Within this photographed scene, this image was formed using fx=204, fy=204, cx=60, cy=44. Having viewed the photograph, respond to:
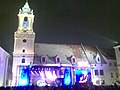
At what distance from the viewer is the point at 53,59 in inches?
1633

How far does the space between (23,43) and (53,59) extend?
684 cm

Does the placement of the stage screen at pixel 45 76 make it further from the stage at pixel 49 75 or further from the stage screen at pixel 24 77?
the stage screen at pixel 24 77

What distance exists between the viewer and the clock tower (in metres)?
38.9

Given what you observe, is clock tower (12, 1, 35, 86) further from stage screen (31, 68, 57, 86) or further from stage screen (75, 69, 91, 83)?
Result: stage screen (75, 69, 91, 83)

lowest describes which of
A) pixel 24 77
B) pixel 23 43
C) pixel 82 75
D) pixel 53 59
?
pixel 24 77

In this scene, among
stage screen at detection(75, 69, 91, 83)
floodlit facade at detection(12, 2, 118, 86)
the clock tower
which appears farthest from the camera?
the clock tower

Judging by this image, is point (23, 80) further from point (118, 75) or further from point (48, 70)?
point (118, 75)

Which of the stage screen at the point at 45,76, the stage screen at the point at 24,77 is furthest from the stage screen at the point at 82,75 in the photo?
the stage screen at the point at 24,77

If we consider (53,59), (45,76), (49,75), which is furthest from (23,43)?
(49,75)

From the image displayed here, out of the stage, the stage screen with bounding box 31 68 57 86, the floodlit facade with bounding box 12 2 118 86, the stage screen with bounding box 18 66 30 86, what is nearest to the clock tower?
the floodlit facade with bounding box 12 2 118 86

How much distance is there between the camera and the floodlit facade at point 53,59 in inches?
1481

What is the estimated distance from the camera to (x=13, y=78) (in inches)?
1478

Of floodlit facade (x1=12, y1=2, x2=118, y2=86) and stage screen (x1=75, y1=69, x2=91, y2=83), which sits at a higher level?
floodlit facade (x1=12, y1=2, x2=118, y2=86)

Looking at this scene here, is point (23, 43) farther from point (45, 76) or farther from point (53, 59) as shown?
point (45, 76)
